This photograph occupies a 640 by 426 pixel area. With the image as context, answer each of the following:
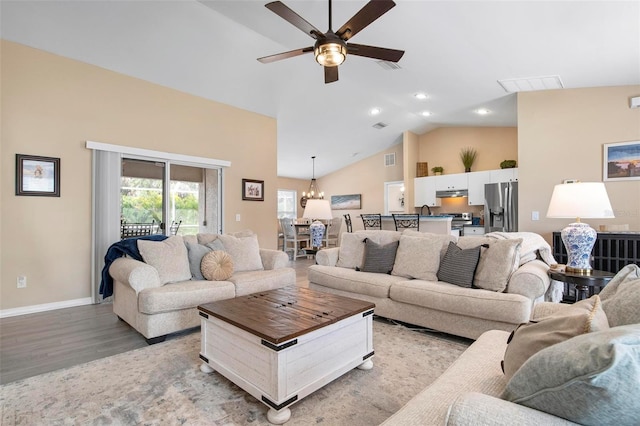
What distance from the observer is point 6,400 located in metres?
1.88

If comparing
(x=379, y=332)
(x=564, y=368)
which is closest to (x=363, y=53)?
(x=379, y=332)

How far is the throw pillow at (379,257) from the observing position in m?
3.51

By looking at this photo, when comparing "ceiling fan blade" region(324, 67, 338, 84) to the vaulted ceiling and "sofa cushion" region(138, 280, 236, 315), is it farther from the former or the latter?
"sofa cushion" region(138, 280, 236, 315)

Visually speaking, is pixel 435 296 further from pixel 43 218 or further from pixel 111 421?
pixel 43 218

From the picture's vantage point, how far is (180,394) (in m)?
1.93

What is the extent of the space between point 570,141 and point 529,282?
298cm

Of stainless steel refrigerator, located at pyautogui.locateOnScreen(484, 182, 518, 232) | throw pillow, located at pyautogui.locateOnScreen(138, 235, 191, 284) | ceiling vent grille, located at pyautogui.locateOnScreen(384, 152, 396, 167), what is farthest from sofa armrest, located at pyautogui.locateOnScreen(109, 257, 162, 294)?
ceiling vent grille, located at pyautogui.locateOnScreen(384, 152, 396, 167)

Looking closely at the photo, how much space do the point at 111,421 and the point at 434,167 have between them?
779 centimetres

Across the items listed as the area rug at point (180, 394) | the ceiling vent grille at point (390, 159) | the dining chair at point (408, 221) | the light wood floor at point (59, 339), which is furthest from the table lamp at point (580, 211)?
the ceiling vent grille at point (390, 159)

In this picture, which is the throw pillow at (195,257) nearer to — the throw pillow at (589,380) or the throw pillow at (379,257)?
the throw pillow at (379,257)

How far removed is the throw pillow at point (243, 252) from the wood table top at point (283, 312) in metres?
1.13

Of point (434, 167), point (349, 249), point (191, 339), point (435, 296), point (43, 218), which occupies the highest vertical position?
point (434, 167)

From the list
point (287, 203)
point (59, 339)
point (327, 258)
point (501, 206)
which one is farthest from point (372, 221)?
point (287, 203)

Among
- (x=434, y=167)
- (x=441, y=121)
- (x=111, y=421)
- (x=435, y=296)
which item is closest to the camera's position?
(x=111, y=421)
